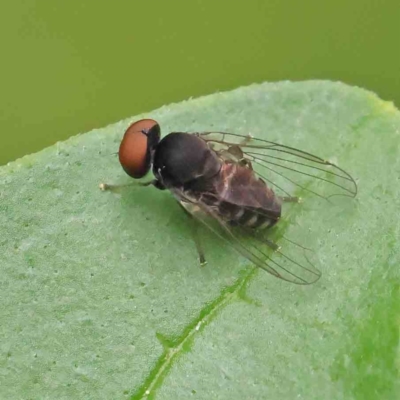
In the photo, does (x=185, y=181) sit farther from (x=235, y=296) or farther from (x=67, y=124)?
(x=67, y=124)

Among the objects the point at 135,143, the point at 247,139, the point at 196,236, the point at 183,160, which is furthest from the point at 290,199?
the point at 135,143

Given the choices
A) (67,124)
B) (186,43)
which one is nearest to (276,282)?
(67,124)

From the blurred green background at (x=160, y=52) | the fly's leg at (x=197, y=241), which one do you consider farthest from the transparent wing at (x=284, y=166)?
the blurred green background at (x=160, y=52)

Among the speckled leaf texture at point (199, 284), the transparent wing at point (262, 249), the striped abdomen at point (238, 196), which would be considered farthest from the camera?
the striped abdomen at point (238, 196)

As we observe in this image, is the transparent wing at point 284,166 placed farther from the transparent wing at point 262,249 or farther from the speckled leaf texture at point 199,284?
the transparent wing at point 262,249

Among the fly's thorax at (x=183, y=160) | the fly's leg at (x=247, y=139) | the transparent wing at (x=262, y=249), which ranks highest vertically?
the fly's leg at (x=247, y=139)

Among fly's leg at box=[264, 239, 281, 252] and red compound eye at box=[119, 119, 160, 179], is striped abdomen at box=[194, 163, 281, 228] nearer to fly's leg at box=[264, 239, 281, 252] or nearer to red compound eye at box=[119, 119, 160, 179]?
fly's leg at box=[264, 239, 281, 252]
